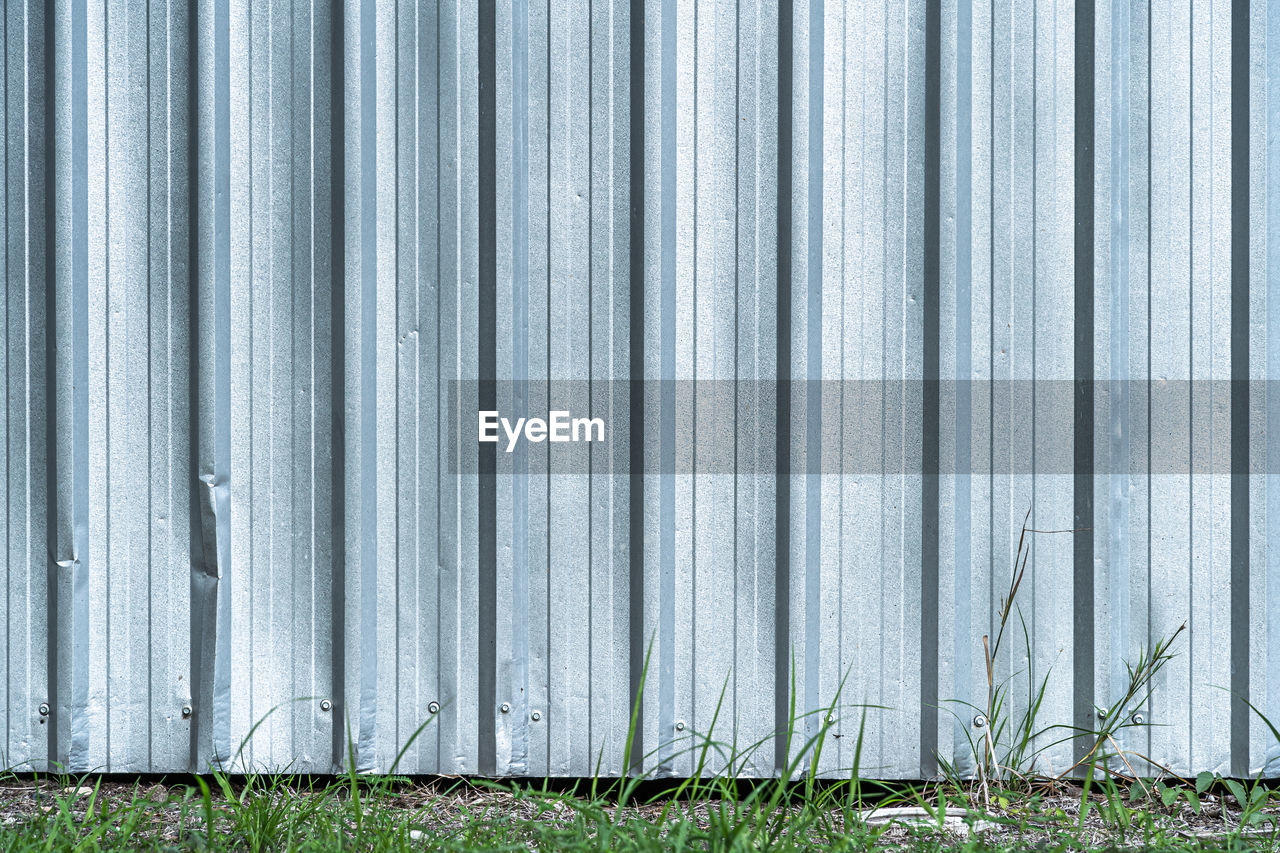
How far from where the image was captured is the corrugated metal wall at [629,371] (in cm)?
207

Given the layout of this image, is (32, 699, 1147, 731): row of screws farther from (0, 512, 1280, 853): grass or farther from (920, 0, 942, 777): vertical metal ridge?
(920, 0, 942, 777): vertical metal ridge

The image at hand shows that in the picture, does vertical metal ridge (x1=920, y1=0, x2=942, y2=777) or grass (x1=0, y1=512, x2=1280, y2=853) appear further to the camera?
vertical metal ridge (x1=920, y1=0, x2=942, y2=777)

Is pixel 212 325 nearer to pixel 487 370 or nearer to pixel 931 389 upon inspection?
pixel 487 370

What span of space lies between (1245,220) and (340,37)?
7.88 feet

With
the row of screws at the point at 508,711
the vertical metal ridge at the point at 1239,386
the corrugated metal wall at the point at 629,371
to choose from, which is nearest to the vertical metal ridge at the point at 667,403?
the corrugated metal wall at the point at 629,371

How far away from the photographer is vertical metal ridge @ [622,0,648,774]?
6.85 feet

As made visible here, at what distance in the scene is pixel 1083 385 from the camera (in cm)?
208

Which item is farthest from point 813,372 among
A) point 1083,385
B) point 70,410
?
point 70,410

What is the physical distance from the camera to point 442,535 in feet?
6.92

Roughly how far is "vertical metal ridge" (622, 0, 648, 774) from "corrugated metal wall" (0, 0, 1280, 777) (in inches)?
0.5

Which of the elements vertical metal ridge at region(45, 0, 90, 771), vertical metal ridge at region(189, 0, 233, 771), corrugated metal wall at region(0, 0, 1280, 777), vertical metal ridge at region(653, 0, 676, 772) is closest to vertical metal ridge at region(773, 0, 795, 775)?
corrugated metal wall at region(0, 0, 1280, 777)

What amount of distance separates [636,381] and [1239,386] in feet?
5.13

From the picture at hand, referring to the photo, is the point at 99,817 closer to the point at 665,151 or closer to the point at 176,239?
the point at 176,239

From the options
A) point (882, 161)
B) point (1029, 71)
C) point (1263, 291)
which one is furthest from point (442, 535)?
point (1263, 291)
